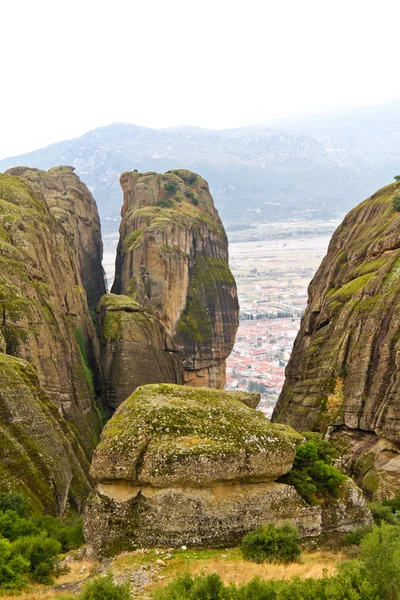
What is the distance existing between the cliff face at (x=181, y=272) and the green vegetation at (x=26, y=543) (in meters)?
44.6

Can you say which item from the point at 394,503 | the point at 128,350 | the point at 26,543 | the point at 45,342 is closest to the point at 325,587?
the point at 26,543

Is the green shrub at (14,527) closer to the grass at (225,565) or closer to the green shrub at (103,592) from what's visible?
the grass at (225,565)

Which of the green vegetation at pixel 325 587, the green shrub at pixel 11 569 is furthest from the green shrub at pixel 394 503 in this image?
the green shrub at pixel 11 569

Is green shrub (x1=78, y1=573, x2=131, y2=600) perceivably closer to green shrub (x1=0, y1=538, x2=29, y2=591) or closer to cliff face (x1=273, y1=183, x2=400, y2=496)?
green shrub (x1=0, y1=538, x2=29, y2=591)

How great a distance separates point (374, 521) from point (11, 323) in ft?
81.2

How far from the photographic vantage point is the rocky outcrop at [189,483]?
21.1 metres

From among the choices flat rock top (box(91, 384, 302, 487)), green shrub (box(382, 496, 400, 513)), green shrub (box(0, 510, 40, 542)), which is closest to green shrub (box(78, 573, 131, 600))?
flat rock top (box(91, 384, 302, 487))

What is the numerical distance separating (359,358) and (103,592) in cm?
2627

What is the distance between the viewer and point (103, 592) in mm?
14773

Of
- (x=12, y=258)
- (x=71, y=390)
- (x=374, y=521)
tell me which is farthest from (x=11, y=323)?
(x=374, y=521)

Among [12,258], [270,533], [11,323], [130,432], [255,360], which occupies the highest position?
[12,258]

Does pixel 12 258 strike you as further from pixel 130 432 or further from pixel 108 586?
pixel 108 586

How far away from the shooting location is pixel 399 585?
14.3 m

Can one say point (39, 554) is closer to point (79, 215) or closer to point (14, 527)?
point (14, 527)
